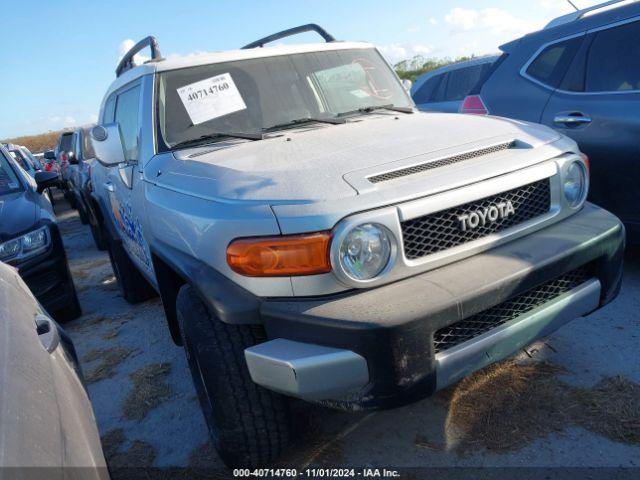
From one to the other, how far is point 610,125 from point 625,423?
6.49 feet

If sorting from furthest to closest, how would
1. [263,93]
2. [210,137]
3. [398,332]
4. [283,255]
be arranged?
1. [263,93]
2. [210,137]
3. [283,255]
4. [398,332]

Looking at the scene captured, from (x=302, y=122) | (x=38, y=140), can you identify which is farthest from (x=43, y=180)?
(x=38, y=140)

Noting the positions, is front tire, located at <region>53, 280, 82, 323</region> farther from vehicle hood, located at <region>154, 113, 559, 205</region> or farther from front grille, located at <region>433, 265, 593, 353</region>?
front grille, located at <region>433, 265, 593, 353</region>

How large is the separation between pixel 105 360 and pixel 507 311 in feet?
9.33

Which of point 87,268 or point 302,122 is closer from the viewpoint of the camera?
point 302,122

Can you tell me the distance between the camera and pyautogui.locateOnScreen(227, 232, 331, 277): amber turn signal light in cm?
175

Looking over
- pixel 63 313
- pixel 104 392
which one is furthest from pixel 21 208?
pixel 104 392

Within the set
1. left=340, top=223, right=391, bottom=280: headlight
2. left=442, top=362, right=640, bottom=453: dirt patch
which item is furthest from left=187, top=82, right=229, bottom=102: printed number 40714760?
left=442, top=362, right=640, bottom=453: dirt patch

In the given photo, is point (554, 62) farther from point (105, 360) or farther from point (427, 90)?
point (105, 360)

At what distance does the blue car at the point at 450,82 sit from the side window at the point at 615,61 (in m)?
2.86

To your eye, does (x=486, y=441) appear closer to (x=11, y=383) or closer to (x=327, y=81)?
(x=11, y=383)

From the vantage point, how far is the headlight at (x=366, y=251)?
176 cm

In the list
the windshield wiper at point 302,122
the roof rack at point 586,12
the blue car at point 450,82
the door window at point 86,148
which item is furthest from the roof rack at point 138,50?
the door window at point 86,148

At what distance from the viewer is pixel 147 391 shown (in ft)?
10.1
